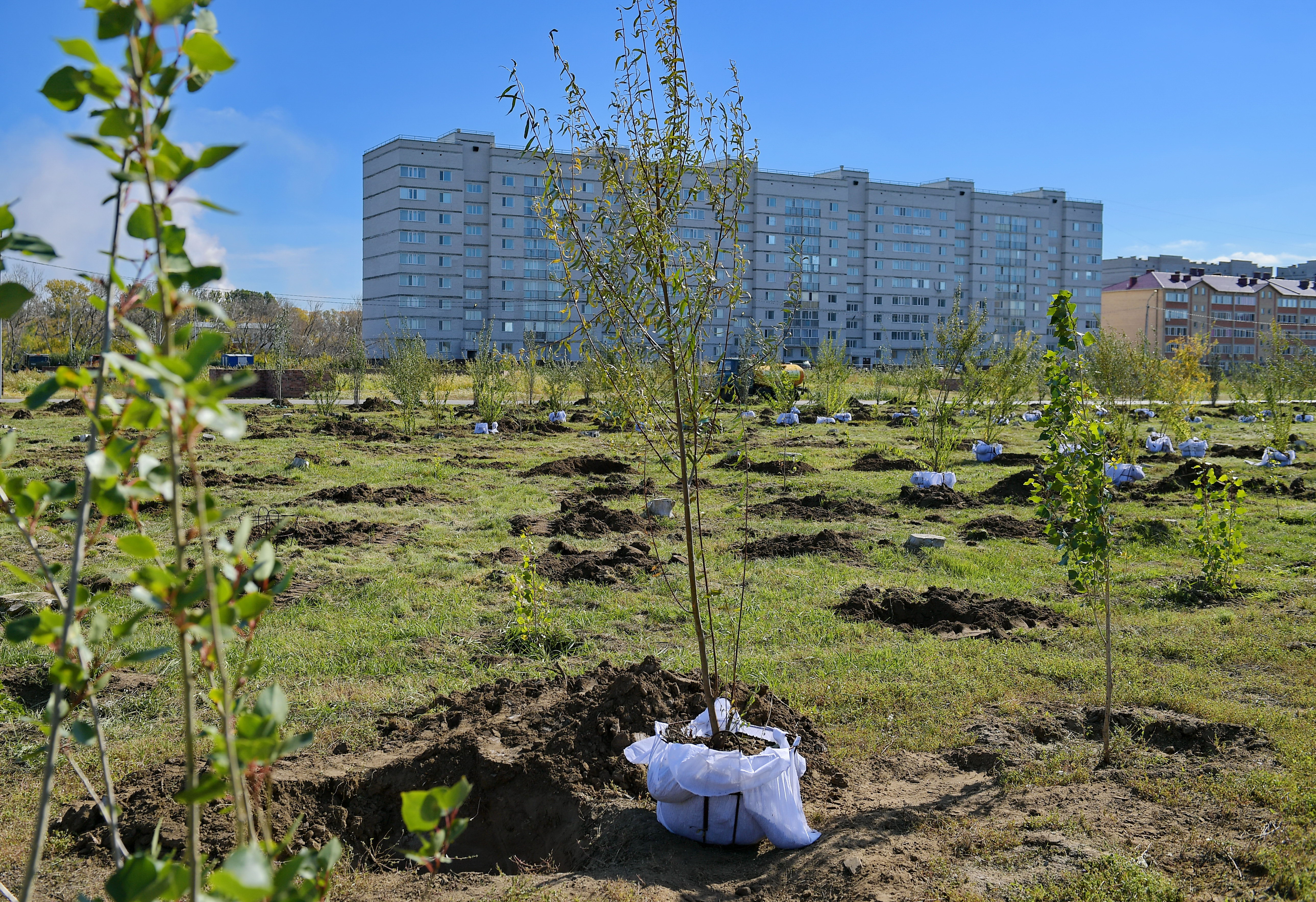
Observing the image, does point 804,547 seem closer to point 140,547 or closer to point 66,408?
point 140,547

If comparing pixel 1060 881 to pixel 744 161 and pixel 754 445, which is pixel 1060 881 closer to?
pixel 744 161

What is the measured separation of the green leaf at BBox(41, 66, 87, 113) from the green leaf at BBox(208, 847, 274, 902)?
89 centimetres

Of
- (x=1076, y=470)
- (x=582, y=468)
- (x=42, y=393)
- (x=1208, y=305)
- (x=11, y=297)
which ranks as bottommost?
(x=582, y=468)

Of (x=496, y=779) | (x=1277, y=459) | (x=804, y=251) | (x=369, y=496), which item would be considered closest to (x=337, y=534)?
(x=369, y=496)

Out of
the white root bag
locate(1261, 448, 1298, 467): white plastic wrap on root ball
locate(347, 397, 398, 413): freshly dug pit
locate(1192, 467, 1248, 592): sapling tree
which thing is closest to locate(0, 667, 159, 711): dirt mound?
the white root bag

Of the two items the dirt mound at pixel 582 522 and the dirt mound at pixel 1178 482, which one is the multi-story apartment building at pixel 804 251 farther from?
the dirt mound at pixel 582 522

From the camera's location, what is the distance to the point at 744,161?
3393mm

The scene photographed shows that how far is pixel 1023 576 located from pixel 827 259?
82.3 meters

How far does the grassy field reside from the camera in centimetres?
339

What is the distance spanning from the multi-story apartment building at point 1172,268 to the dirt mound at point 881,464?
84.7 m

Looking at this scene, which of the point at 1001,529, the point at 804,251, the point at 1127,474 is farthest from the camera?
the point at 804,251

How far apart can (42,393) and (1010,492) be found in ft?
36.7

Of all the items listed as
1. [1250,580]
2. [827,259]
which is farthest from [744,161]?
[827,259]

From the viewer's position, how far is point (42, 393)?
1252 mm
